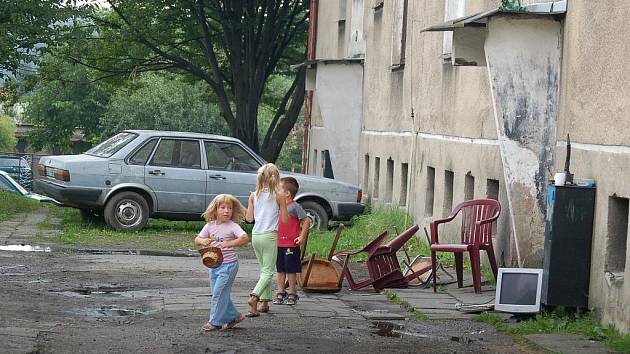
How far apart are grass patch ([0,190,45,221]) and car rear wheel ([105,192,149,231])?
3307mm

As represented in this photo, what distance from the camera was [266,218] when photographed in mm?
11477

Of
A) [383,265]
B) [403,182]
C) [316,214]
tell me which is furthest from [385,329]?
[403,182]

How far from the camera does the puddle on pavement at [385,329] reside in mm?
10209

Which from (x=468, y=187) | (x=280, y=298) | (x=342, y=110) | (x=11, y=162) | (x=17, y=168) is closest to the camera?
(x=280, y=298)

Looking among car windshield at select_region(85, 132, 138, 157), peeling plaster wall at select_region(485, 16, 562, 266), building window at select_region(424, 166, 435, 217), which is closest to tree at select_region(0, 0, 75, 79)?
car windshield at select_region(85, 132, 138, 157)

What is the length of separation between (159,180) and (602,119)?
423 inches

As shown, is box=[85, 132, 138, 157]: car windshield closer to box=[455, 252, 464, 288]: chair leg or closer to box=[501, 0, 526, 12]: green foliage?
box=[455, 252, 464, 288]: chair leg

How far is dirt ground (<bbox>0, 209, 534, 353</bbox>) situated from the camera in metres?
9.30

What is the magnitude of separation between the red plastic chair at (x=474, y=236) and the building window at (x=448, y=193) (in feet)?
12.6

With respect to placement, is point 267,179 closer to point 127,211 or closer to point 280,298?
point 280,298

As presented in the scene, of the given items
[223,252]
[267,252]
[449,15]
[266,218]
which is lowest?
[267,252]

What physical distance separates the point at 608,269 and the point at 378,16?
14978mm

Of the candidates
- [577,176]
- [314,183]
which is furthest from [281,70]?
[577,176]

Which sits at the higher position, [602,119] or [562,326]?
[602,119]
